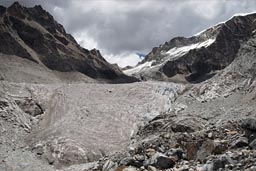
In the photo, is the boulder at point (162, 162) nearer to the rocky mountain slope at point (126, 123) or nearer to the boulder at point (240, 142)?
the rocky mountain slope at point (126, 123)

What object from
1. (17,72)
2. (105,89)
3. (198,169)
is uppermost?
(17,72)

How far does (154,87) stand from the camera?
7500 cm

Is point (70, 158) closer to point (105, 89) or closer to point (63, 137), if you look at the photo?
point (63, 137)

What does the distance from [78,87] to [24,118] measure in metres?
16.8

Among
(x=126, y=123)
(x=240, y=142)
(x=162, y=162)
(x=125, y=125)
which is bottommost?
(x=162, y=162)

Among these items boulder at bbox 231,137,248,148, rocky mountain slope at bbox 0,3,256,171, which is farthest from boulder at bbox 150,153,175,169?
boulder at bbox 231,137,248,148

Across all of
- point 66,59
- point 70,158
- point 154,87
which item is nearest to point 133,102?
point 154,87

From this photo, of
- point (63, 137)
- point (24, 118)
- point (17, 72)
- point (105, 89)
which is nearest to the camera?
point (63, 137)

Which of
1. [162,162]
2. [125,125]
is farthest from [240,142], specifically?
[125,125]

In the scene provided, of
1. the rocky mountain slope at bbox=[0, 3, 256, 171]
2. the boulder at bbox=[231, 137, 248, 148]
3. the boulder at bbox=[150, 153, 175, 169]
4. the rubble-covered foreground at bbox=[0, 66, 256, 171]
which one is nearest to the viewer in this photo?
the boulder at bbox=[231, 137, 248, 148]

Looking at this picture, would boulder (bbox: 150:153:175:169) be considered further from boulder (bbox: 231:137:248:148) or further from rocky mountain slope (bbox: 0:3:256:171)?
boulder (bbox: 231:137:248:148)

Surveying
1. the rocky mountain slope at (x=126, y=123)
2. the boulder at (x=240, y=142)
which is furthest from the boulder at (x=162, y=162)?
the boulder at (x=240, y=142)

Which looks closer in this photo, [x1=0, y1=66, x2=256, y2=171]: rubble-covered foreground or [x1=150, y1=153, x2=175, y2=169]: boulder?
[x1=150, y1=153, x2=175, y2=169]: boulder

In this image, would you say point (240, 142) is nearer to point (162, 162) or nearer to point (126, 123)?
point (162, 162)
